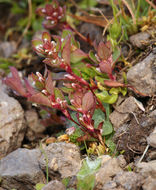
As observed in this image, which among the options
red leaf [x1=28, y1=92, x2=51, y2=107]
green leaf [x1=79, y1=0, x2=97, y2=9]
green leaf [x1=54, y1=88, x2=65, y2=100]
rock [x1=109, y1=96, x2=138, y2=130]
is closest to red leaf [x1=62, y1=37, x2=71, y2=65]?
green leaf [x1=54, y1=88, x2=65, y2=100]

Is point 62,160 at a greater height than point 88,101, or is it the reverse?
point 88,101

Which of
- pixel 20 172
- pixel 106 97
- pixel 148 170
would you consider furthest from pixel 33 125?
pixel 148 170

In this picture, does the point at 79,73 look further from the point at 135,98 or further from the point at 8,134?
the point at 8,134

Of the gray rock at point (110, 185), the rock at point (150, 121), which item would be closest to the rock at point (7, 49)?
the rock at point (150, 121)

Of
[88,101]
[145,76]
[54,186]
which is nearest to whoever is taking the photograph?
[54,186]

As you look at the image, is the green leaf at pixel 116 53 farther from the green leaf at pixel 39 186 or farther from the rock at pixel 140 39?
the green leaf at pixel 39 186

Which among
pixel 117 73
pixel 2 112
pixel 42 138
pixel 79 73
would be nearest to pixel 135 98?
pixel 117 73

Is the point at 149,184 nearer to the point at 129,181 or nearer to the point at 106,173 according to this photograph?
the point at 129,181
